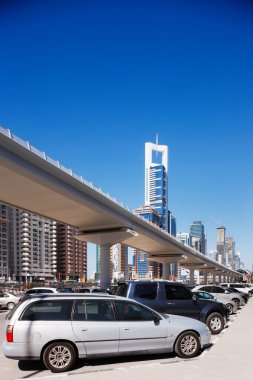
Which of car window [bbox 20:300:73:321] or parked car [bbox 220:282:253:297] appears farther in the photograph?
parked car [bbox 220:282:253:297]

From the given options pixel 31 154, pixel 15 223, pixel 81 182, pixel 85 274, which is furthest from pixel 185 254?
pixel 85 274

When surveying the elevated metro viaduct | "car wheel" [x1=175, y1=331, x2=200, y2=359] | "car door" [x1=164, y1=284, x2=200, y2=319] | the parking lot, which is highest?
the elevated metro viaduct

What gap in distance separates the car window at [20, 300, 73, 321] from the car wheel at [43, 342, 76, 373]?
0.51 meters

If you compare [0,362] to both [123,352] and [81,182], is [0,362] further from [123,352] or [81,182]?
[81,182]

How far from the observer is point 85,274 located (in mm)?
197875

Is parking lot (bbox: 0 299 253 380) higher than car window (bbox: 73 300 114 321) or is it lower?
→ lower

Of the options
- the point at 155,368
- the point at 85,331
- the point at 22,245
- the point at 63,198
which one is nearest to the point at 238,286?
the point at 63,198

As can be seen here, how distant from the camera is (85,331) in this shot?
793 centimetres

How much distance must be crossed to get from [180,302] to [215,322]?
1.86m

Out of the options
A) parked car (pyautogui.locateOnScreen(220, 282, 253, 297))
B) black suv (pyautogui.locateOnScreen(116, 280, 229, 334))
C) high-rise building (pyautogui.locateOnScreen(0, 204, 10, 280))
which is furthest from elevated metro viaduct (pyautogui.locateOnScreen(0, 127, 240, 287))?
high-rise building (pyautogui.locateOnScreen(0, 204, 10, 280))

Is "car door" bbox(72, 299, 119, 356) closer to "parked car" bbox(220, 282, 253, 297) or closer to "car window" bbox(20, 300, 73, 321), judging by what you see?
"car window" bbox(20, 300, 73, 321)

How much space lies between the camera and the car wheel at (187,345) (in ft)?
28.8

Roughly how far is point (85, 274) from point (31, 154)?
176537 mm

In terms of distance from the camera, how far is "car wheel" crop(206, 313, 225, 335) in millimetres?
12883
